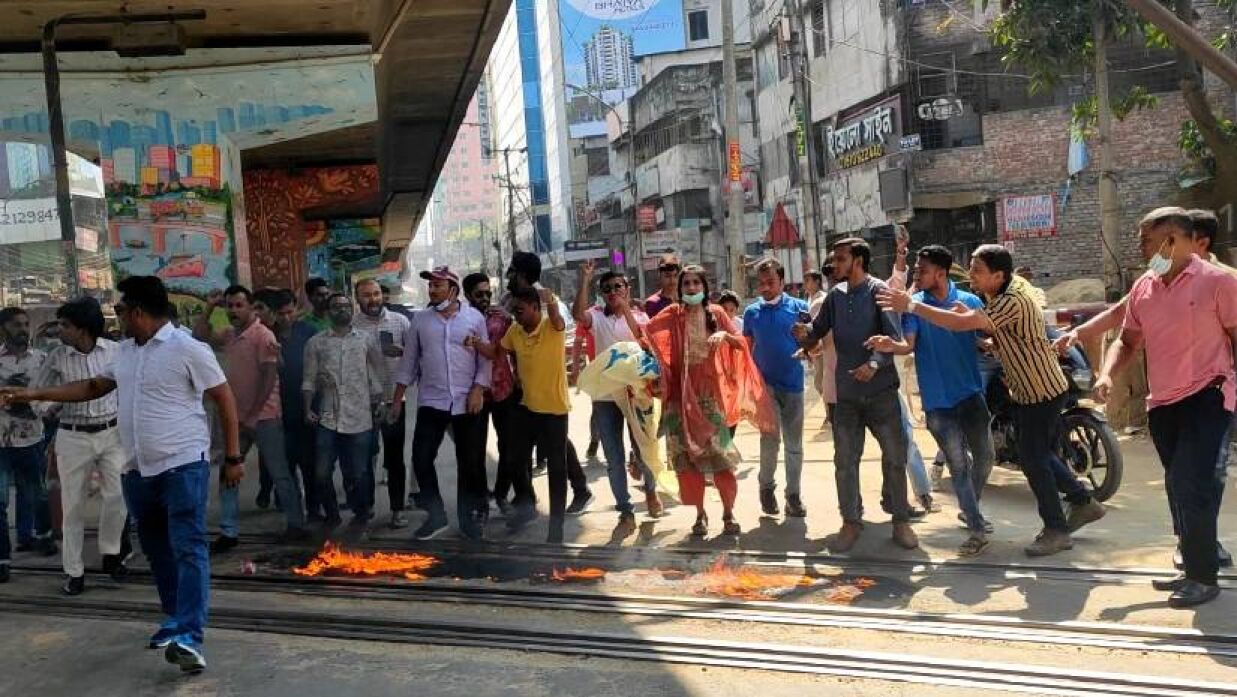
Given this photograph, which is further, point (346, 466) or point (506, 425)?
point (346, 466)

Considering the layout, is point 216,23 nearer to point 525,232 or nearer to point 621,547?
point 621,547

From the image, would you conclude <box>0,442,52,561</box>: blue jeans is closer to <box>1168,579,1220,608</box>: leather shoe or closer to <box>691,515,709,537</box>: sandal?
<box>691,515,709,537</box>: sandal

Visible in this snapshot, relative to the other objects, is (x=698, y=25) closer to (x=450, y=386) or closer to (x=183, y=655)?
(x=450, y=386)

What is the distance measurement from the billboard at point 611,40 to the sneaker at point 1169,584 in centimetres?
6249

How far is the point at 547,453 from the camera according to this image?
7.28 metres

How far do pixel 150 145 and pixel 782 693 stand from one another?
27.8 feet

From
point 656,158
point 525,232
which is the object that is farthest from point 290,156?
point 525,232

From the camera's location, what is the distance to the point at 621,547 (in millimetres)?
7020

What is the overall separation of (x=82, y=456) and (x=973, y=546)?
516 cm

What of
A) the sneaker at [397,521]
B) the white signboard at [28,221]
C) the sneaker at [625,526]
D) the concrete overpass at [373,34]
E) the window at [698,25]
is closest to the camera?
the sneaker at [625,526]

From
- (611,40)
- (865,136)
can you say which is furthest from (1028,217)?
(611,40)

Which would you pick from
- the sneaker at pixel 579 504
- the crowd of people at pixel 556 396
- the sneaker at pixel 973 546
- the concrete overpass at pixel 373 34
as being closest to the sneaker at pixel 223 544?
the crowd of people at pixel 556 396

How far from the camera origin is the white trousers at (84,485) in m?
6.52

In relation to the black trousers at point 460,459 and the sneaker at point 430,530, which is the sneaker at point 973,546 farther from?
the sneaker at point 430,530
